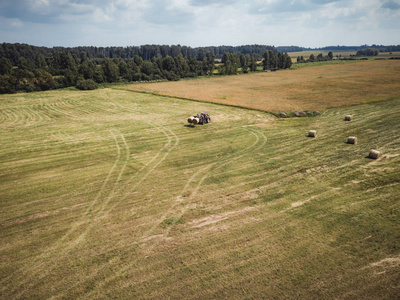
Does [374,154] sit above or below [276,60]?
below

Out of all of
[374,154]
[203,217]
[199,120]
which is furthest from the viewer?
[199,120]

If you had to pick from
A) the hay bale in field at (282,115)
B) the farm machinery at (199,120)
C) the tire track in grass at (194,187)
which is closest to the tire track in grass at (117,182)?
the tire track in grass at (194,187)

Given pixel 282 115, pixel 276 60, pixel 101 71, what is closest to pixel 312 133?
pixel 282 115

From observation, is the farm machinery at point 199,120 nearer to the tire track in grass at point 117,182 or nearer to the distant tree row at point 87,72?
the tire track in grass at point 117,182

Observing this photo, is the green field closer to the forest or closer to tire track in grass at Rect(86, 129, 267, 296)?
tire track in grass at Rect(86, 129, 267, 296)

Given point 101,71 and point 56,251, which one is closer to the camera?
point 56,251

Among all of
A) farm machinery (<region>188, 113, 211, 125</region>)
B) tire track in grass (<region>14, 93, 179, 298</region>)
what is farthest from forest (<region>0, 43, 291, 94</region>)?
tire track in grass (<region>14, 93, 179, 298</region>)

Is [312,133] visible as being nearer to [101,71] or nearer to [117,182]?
[117,182]

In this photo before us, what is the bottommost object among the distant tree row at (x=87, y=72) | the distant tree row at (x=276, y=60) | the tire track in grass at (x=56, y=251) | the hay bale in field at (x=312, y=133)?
the tire track in grass at (x=56, y=251)

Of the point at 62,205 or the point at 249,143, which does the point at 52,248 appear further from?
the point at 249,143
